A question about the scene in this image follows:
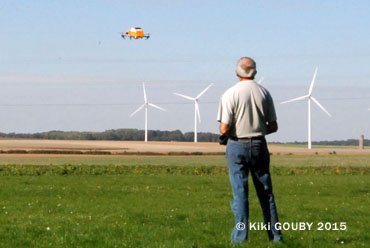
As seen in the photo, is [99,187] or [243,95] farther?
[99,187]

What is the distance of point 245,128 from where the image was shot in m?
10.6

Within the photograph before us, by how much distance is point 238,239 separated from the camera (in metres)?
11.1

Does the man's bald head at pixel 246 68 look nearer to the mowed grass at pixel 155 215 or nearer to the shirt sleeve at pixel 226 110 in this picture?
the shirt sleeve at pixel 226 110

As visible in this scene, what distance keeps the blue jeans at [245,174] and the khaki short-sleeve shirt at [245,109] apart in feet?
0.59

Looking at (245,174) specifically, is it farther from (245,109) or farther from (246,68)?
(246,68)

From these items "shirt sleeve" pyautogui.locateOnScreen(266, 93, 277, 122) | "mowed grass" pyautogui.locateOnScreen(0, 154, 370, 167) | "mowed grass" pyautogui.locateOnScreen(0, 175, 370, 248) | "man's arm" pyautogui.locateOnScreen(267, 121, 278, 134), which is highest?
"shirt sleeve" pyautogui.locateOnScreen(266, 93, 277, 122)

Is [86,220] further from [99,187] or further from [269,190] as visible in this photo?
[99,187]

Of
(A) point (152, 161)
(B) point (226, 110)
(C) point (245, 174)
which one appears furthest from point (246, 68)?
(A) point (152, 161)

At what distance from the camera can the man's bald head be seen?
10844mm

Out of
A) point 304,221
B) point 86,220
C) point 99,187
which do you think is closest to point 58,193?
point 99,187

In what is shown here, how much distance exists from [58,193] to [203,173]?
19.2 metres

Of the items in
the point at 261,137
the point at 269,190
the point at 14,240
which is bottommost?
the point at 14,240

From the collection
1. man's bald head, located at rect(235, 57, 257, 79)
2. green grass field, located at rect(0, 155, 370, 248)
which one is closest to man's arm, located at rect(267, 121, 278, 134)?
man's bald head, located at rect(235, 57, 257, 79)

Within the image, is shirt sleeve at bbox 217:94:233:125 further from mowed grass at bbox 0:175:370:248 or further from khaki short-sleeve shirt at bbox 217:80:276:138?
mowed grass at bbox 0:175:370:248
